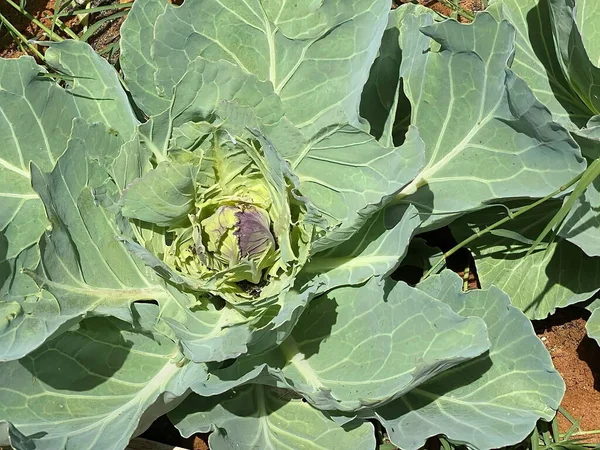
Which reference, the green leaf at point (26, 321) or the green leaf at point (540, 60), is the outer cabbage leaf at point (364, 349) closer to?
the green leaf at point (26, 321)

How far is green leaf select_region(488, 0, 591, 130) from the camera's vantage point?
7.73 ft

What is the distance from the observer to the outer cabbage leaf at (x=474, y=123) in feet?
6.14

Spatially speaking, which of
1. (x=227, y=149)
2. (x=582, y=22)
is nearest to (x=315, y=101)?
(x=227, y=149)

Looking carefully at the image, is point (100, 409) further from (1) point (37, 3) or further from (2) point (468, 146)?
(1) point (37, 3)

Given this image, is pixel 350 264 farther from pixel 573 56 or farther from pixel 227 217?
pixel 573 56

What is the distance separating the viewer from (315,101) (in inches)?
79.9

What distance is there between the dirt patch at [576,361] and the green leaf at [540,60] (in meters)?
0.75

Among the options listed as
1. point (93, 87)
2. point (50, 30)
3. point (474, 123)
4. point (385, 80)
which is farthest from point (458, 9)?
point (50, 30)

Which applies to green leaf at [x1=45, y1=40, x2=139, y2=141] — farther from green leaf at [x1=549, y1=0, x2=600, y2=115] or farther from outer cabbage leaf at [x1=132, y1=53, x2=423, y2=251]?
green leaf at [x1=549, y1=0, x2=600, y2=115]

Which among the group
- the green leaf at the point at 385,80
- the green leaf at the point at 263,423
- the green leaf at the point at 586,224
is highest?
the green leaf at the point at 385,80

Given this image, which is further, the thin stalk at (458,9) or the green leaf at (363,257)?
the thin stalk at (458,9)

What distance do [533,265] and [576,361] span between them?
0.41 meters

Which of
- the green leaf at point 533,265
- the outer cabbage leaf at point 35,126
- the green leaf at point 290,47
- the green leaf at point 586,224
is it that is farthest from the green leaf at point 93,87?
the green leaf at point 586,224

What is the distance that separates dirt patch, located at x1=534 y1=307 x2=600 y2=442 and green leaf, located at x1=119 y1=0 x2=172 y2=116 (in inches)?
64.1
